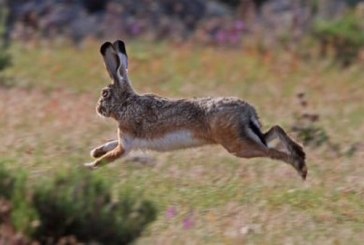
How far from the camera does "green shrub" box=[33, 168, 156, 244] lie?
669 centimetres

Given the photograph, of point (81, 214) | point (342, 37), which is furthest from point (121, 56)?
point (342, 37)

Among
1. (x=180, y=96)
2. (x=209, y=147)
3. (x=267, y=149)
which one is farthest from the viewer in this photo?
(x=180, y=96)

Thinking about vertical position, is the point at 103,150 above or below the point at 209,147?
below

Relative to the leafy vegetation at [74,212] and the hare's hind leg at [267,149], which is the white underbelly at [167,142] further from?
the leafy vegetation at [74,212]

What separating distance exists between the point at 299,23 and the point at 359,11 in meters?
0.83

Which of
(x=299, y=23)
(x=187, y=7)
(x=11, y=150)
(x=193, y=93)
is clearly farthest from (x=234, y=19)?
(x=11, y=150)

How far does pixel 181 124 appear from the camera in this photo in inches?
357

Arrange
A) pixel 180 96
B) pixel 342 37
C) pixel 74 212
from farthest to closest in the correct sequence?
pixel 342 37, pixel 180 96, pixel 74 212

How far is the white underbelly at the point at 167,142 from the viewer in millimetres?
9062

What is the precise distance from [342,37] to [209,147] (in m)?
6.17

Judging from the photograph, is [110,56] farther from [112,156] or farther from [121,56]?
[112,156]

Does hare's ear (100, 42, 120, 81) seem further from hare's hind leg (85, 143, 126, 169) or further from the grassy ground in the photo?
the grassy ground

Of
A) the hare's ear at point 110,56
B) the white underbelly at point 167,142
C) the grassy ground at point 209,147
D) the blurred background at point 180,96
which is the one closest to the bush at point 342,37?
the blurred background at point 180,96

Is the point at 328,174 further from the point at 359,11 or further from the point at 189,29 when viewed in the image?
the point at 189,29
